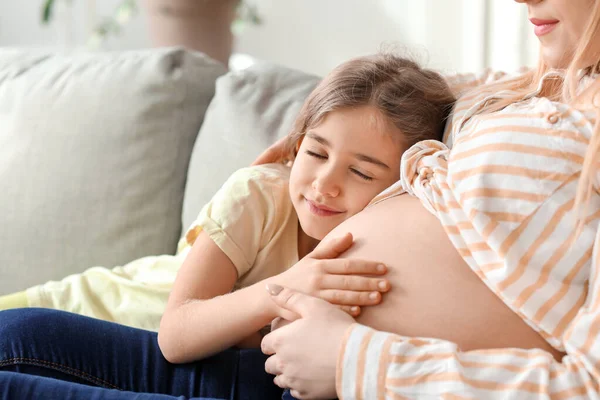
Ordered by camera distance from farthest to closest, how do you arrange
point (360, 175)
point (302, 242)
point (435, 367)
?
point (302, 242) → point (360, 175) → point (435, 367)

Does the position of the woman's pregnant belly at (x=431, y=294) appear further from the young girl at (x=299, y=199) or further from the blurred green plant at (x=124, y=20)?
the blurred green plant at (x=124, y=20)

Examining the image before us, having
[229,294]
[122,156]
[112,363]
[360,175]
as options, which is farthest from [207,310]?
[122,156]

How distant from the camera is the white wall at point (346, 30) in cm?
302

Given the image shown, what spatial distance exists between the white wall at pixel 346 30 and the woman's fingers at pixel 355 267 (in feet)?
6.80

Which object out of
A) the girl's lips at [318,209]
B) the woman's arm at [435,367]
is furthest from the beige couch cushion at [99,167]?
the woman's arm at [435,367]

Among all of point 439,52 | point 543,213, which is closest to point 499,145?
point 543,213

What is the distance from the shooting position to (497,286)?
930mm

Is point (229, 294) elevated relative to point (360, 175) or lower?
lower

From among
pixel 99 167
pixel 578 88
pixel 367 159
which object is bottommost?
pixel 99 167

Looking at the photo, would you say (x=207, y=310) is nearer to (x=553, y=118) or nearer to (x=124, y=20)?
(x=553, y=118)

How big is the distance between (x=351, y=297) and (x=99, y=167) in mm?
913

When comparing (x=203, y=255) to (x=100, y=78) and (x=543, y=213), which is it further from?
(x=100, y=78)

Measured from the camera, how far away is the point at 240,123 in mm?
1646

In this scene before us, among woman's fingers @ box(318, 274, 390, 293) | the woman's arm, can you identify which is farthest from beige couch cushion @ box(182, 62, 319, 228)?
the woman's arm
